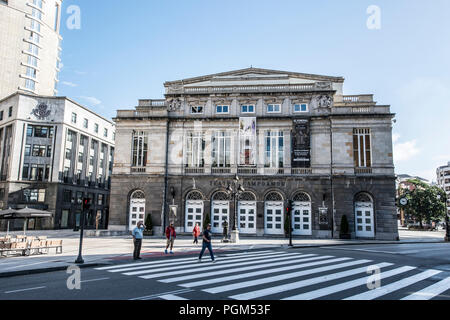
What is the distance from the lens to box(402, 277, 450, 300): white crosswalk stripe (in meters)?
8.72

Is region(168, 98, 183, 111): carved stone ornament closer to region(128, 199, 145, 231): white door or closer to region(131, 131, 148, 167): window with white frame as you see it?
region(131, 131, 148, 167): window with white frame

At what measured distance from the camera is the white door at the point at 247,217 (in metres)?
34.2

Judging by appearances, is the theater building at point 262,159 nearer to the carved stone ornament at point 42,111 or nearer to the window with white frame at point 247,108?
the window with white frame at point 247,108

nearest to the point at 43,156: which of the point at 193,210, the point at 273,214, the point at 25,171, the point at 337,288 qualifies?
the point at 25,171

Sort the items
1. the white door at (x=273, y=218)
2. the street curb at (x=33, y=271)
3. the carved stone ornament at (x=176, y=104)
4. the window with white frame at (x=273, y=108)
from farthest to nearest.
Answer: the carved stone ornament at (x=176, y=104) → the window with white frame at (x=273, y=108) → the white door at (x=273, y=218) → the street curb at (x=33, y=271)

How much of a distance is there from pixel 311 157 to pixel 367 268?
2103 cm

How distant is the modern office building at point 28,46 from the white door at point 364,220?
63.4 m

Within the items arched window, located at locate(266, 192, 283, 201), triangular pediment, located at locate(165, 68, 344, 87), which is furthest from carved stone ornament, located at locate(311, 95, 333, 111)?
arched window, located at locate(266, 192, 283, 201)

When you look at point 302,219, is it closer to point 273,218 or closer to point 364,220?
point 273,218

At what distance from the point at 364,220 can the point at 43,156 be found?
4786 cm

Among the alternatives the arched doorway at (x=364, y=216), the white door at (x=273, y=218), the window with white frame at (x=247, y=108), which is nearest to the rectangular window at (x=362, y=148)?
the arched doorway at (x=364, y=216)

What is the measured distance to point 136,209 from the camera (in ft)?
117

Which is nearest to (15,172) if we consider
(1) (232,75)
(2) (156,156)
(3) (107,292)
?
(2) (156,156)
